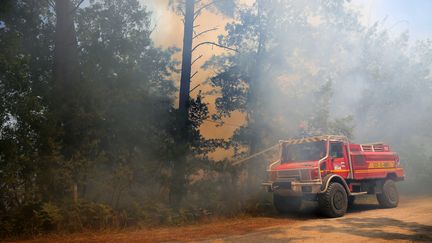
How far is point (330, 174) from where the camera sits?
1142cm

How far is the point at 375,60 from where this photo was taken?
21719mm

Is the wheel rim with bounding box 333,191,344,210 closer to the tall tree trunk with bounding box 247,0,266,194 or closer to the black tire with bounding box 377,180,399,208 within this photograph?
the black tire with bounding box 377,180,399,208

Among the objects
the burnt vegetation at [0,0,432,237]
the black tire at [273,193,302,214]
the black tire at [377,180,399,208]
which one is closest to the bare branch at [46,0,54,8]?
the burnt vegetation at [0,0,432,237]

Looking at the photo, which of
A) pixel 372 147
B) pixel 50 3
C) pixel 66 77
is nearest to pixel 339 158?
pixel 372 147

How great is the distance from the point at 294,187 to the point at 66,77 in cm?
786

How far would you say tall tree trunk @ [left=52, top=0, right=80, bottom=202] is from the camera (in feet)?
34.3

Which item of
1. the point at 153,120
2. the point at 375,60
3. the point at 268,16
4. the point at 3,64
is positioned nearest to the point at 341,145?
the point at 153,120

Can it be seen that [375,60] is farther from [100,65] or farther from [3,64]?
[3,64]

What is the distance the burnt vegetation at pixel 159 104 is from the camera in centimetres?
966

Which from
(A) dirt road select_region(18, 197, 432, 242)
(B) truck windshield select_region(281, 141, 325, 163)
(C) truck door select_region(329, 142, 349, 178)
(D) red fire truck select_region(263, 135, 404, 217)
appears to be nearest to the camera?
(A) dirt road select_region(18, 197, 432, 242)

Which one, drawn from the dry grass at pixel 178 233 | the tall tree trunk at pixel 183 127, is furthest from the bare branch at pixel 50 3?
the dry grass at pixel 178 233

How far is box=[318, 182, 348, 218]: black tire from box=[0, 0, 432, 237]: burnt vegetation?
235 centimetres

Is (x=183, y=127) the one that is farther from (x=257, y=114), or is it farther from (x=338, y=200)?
(x=338, y=200)

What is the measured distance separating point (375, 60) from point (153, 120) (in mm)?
14972
